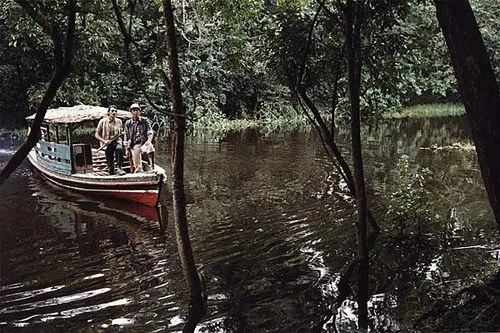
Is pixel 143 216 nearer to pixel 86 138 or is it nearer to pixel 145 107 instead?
pixel 86 138

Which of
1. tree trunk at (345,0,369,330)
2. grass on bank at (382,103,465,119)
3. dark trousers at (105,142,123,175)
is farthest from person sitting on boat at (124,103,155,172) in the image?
grass on bank at (382,103,465,119)

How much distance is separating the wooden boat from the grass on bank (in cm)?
2144

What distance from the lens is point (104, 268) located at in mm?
8141

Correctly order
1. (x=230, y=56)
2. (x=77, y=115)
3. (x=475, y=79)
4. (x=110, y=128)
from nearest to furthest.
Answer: (x=475, y=79)
(x=110, y=128)
(x=77, y=115)
(x=230, y=56)

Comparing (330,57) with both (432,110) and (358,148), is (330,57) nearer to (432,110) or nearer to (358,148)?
(358,148)

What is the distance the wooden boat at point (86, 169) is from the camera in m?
11.8

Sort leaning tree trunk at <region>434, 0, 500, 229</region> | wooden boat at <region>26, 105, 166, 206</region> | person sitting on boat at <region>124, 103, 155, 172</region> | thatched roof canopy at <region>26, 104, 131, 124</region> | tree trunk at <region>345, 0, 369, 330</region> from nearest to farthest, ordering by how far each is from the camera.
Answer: leaning tree trunk at <region>434, 0, 500, 229</region>
tree trunk at <region>345, 0, 369, 330</region>
wooden boat at <region>26, 105, 166, 206</region>
person sitting on boat at <region>124, 103, 155, 172</region>
thatched roof canopy at <region>26, 104, 131, 124</region>

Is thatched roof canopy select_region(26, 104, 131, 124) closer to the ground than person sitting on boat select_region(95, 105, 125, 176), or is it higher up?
higher up

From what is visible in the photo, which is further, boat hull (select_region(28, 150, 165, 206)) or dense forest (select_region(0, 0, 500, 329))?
boat hull (select_region(28, 150, 165, 206))

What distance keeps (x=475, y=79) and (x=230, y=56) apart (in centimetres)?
1803

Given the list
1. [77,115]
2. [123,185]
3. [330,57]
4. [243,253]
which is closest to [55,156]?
[77,115]

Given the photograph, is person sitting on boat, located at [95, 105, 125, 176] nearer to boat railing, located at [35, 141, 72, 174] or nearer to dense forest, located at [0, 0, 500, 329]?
boat railing, located at [35, 141, 72, 174]

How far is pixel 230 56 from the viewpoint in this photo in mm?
21969

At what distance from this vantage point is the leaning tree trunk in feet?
14.5
